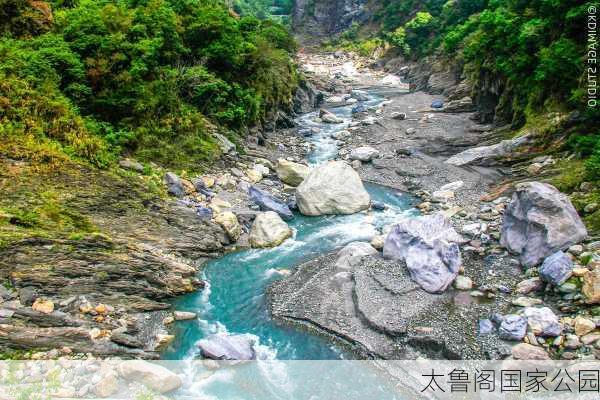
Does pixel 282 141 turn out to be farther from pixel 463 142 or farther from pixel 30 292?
pixel 30 292

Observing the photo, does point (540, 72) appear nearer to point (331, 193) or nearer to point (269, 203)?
point (331, 193)

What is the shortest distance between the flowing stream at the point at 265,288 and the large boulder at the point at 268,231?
0.87 ft

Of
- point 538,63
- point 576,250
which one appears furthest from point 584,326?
point 538,63

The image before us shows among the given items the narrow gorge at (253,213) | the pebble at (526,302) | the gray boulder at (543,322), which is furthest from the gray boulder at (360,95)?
the gray boulder at (543,322)

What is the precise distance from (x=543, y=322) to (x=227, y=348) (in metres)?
7.56

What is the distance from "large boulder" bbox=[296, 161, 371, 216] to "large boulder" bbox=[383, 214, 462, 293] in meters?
4.56

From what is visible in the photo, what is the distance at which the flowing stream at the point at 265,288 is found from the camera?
11.3 meters

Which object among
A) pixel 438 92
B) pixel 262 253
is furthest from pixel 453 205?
pixel 438 92

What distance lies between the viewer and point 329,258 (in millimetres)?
14961

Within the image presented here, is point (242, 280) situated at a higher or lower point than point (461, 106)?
A: lower

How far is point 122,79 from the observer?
17922 millimetres

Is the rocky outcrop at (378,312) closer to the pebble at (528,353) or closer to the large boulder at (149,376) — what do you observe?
the pebble at (528,353)

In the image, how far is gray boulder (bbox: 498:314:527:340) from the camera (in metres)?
10.7

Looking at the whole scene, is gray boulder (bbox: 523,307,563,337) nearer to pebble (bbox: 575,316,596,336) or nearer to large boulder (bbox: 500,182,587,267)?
pebble (bbox: 575,316,596,336)
